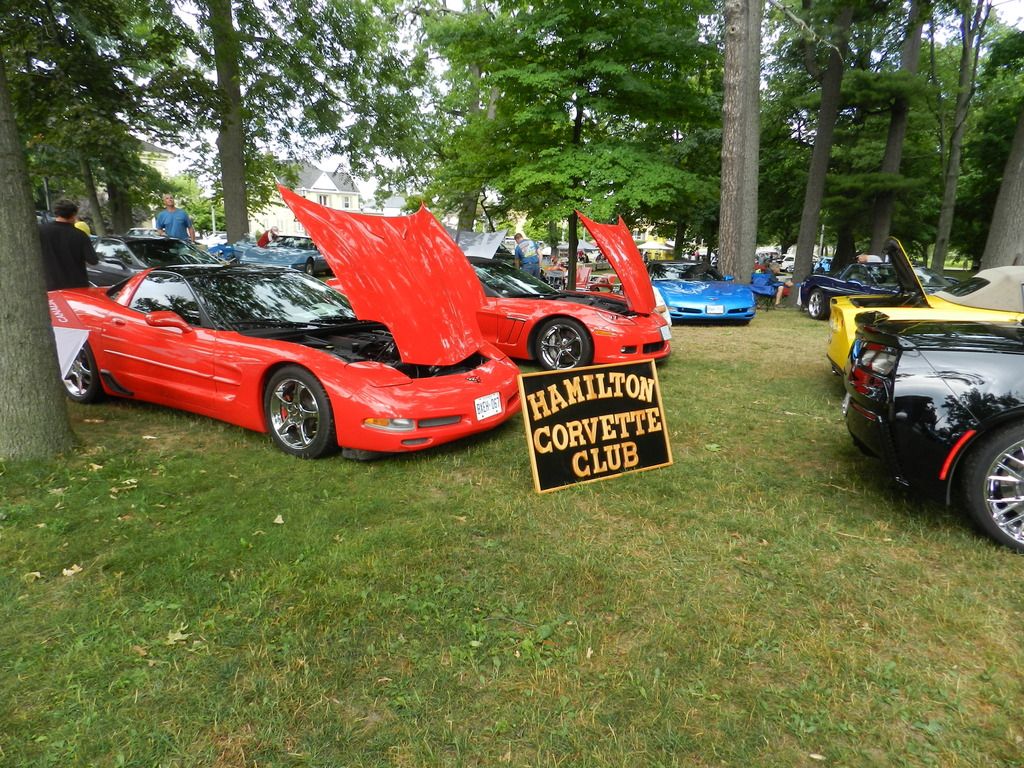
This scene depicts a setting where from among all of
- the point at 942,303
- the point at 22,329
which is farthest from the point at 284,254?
the point at 942,303

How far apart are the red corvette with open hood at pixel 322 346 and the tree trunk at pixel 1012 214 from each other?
1111 cm

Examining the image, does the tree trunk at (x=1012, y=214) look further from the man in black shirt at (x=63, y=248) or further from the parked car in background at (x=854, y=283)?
the man in black shirt at (x=63, y=248)

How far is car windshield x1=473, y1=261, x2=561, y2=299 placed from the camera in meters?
7.35

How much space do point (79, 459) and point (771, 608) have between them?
4.23m

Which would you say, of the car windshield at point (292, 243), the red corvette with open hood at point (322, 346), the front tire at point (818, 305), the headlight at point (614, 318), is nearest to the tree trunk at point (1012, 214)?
the front tire at point (818, 305)

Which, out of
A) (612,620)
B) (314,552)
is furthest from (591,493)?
(314,552)

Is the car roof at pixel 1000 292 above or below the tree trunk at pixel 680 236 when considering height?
below

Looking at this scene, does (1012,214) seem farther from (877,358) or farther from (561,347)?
(877,358)

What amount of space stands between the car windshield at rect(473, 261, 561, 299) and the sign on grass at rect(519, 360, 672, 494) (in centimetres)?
337

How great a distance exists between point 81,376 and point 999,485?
6.60 m

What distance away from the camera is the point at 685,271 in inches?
507

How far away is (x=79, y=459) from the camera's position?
3996 millimetres

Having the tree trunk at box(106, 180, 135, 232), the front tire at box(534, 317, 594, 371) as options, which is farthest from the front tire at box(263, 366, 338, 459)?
the tree trunk at box(106, 180, 135, 232)

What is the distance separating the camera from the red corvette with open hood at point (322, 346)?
3.98 metres
